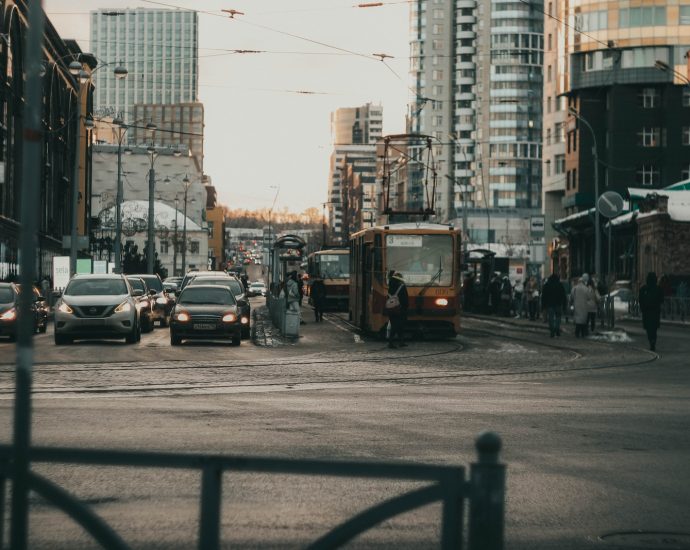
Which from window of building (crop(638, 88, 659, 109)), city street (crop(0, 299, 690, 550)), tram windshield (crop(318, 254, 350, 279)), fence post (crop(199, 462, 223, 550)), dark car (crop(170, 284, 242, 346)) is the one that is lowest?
city street (crop(0, 299, 690, 550))

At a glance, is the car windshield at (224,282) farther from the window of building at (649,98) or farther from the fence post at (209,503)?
the window of building at (649,98)

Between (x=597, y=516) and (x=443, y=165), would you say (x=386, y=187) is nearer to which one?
(x=597, y=516)

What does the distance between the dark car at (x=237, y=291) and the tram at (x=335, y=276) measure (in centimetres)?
2109

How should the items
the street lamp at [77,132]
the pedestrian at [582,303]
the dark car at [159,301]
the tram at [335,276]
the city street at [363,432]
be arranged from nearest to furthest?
the city street at [363,432] < the pedestrian at [582,303] < the street lamp at [77,132] < the dark car at [159,301] < the tram at [335,276]

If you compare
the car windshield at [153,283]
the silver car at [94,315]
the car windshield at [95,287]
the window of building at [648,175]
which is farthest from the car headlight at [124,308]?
the window of building at [648,175]

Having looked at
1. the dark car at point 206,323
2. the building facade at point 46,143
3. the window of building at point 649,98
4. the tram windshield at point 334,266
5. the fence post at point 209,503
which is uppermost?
the window of building at point 649,98

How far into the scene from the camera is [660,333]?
39.9 m

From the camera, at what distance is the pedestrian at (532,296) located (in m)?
51.8

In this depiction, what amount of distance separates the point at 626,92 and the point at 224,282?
62.6 m

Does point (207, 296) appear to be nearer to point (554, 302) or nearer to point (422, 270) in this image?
point (422, 270)

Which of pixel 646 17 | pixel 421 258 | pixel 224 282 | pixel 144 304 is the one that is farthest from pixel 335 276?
pixel 646 17

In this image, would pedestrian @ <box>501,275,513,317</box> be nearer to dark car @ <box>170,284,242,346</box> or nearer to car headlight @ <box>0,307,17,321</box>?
dark car @ <box>170,284,242,346</box>

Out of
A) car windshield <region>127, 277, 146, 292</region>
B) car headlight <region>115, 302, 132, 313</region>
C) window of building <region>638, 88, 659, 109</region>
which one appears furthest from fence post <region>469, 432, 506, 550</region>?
window of building <region>638, 88, 659, 109</region>

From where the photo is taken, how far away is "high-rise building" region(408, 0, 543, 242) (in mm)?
171625
